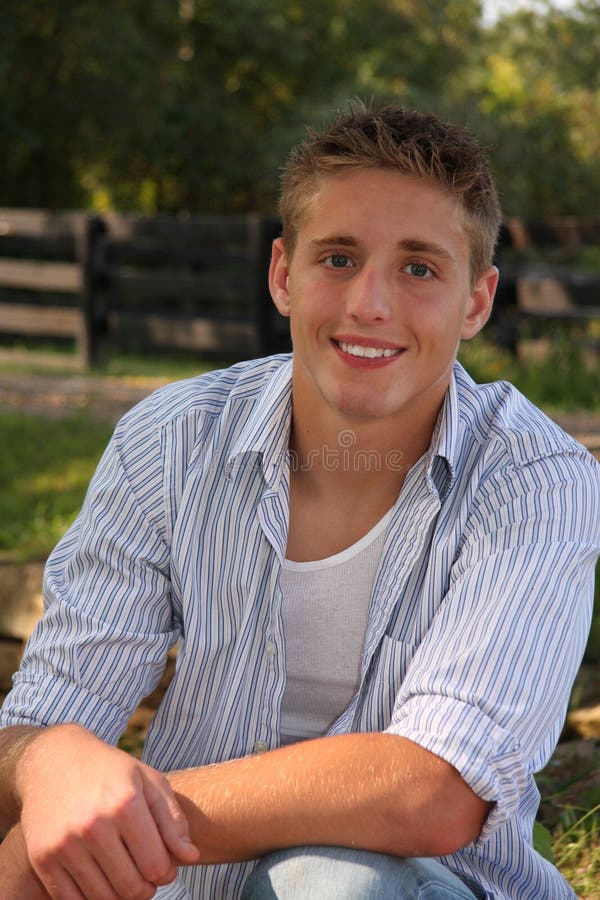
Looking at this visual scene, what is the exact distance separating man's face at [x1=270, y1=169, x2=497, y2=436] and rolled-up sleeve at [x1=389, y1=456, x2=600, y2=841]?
Result: 0.86 ft

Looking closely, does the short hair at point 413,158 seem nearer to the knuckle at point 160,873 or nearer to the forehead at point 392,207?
the forehead at point 392,207

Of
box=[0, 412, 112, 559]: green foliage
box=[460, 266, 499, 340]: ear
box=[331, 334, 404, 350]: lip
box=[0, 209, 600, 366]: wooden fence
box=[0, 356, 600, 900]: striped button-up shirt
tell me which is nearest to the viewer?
box=[0, 356, 600, 900]: striped button-up shirt

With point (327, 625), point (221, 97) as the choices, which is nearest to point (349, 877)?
point (327, 625)

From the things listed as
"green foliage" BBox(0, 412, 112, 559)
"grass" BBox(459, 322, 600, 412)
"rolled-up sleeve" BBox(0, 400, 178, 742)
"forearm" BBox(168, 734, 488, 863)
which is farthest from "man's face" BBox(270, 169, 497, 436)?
"grass" BBox(459, 322, 600, 412)

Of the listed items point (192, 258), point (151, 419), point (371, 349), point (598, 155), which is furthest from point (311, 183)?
point (598, 155)

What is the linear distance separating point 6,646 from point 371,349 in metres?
2.28

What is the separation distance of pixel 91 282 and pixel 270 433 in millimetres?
9018

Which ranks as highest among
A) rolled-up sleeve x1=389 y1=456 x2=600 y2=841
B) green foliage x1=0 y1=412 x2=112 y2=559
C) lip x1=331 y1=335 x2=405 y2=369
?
lip x1=331 y1=335 x2=405 y2=369

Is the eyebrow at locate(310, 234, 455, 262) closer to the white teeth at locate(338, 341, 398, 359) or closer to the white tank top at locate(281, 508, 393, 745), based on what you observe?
the white teeth at locate(338, 341, 398, 359)

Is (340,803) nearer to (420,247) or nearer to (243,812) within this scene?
(243,812)

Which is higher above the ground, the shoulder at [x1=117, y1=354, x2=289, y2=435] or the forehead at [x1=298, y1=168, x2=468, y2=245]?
the forehead at [x1=298, y1=168, x2=468, y2=245]

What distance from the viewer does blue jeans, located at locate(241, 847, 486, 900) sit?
5.46 feet

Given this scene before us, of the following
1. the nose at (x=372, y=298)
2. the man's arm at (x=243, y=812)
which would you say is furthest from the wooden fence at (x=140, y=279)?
the man's arm at (x=243, y=812)

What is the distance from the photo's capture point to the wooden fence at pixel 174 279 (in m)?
8.43
